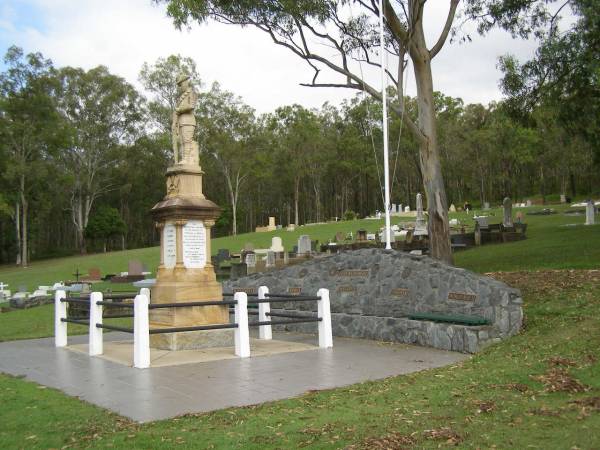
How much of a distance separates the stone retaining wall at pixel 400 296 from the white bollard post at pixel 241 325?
Result: 3.21 m

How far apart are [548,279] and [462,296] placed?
3.72m

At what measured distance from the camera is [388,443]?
516 cm

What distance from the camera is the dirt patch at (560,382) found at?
22.1 ft

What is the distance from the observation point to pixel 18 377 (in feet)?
29.2

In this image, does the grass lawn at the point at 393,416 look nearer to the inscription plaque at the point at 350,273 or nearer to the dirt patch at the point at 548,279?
the dirt patch at the point at 548,279

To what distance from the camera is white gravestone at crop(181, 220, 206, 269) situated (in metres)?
12.0

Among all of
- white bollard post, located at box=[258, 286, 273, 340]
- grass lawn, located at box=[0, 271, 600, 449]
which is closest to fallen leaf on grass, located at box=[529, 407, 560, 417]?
grass lawn, located at box=[0, 271, 600, 449]

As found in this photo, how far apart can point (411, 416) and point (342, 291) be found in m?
8.19

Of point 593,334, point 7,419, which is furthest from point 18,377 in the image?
point 593,334

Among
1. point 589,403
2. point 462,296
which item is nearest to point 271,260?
point 462,296

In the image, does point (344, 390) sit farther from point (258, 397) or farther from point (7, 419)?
point (7, 419)

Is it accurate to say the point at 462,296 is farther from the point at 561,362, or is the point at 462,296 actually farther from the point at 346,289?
the point at 561,362

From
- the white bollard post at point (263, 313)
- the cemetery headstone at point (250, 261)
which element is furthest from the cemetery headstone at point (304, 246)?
the white bollard post at point (263, 313)

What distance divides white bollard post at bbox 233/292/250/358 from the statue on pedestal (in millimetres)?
3498
